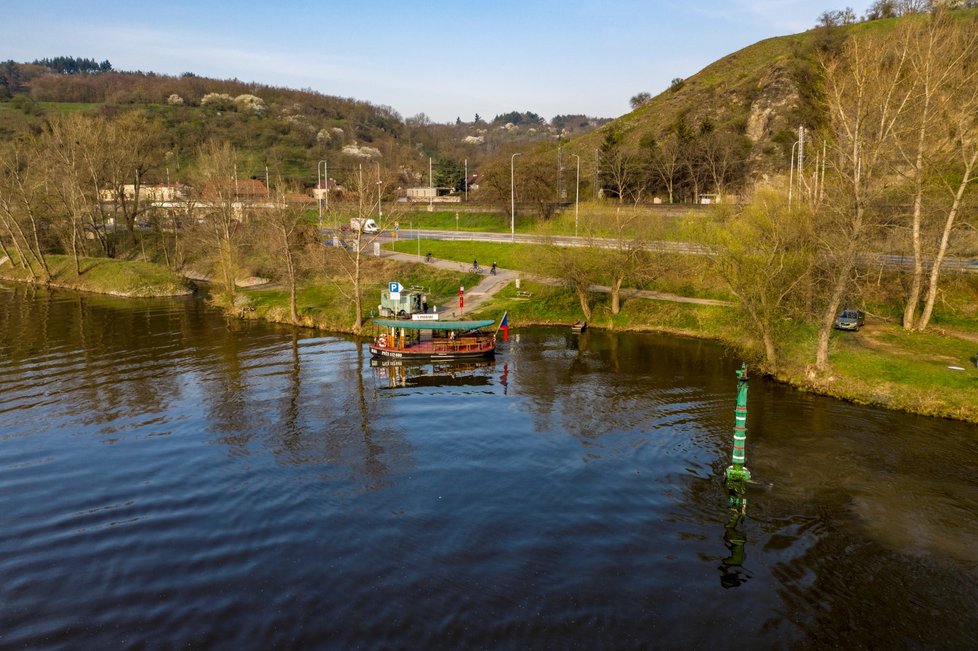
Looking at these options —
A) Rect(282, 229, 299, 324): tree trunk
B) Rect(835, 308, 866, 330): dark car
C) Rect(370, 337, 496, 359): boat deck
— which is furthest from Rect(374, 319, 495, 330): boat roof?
Rect(835, 308, 866, 330): dark car

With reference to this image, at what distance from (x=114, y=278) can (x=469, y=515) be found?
6941 centimetres

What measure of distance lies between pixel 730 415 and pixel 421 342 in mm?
23017

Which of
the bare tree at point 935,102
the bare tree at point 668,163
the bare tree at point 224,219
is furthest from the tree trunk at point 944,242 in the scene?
the bare tree at point 224,219

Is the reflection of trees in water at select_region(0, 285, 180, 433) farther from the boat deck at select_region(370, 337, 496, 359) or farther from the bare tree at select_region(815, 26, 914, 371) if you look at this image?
the bare tree at select_region(815, 26, 914, 371)

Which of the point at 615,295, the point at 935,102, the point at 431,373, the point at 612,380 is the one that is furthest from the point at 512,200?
the point at 935,102

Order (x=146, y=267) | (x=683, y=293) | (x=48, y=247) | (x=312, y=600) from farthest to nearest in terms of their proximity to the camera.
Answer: (x=48, y=247) < (x=146, y=267) < (x=683, y=293) < (x=312, y=600)

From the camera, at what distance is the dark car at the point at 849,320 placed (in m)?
46.8

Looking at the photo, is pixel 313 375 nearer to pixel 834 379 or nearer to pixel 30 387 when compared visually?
pixel 30 387

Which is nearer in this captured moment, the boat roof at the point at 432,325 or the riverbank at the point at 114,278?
the boat roof at the point at 432,325

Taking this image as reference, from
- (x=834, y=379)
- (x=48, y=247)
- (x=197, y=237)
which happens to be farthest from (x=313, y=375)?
(x=48, y=247)

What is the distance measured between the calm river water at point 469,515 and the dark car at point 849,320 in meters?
10.5

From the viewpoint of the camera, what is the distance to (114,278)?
7788 cm

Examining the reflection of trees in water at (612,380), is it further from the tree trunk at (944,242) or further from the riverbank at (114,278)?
the riverbank at (114,278)

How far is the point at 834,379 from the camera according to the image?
39844 millimetres
